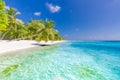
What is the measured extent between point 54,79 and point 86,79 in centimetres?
148

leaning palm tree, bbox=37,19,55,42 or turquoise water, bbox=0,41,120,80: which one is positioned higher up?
leaning palm tree, bbox=37,19,55,42

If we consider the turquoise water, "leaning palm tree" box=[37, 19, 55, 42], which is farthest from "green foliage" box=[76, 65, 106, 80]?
"leaning palm tree" box=[37, 19, 55, 42]

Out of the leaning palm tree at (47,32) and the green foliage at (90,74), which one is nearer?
the green foliage at (90,74)

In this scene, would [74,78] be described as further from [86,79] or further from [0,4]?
[0,4]

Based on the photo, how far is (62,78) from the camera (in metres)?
7.02

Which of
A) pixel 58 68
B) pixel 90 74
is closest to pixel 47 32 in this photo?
pixel 58 68

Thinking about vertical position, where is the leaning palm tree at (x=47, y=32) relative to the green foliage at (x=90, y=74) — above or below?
above

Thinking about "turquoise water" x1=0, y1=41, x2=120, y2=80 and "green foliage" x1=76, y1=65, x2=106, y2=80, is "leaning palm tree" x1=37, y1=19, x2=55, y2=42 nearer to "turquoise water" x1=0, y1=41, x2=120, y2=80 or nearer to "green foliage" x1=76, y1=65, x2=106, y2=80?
"turquoise water" x1=0, y1=41, x2=120, y2=80

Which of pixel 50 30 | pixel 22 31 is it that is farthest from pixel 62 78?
pixel 22 31

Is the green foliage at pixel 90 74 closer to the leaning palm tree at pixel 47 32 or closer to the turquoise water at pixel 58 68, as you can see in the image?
the turquoise water at pixel 58 68

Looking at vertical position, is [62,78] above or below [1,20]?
below

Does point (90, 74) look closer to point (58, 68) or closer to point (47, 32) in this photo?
point (58, 68)

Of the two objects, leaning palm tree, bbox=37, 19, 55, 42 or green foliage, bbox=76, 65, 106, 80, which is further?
leaning palm tree, bbox=37, 19, 55, 42

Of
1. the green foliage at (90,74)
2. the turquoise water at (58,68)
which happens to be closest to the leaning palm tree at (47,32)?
the turquoise water at (58,68)
